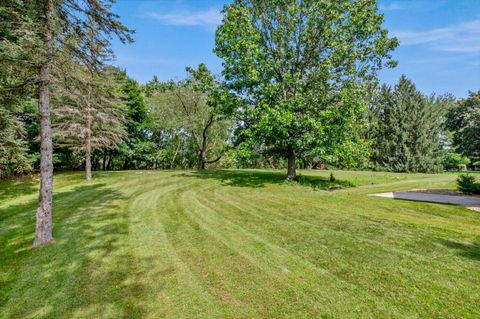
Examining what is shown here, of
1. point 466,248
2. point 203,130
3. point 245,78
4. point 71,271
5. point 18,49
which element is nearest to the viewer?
point 71,271

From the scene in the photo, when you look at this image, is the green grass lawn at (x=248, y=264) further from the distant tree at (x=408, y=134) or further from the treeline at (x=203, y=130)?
the distant tree at (x=408, y=134)

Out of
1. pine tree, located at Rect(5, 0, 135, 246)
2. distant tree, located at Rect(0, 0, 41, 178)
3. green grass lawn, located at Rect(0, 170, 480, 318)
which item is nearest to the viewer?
green grass lawn, located at Rect(0, 170, 480, 318)

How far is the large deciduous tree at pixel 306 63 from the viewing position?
42.5ft

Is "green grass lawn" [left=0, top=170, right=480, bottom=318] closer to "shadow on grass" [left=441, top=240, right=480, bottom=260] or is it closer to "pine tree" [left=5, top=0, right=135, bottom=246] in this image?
"shadow on grass" [left=441, top=240, right=480, bottom=260]

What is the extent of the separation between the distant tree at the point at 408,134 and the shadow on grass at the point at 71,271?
3011cm

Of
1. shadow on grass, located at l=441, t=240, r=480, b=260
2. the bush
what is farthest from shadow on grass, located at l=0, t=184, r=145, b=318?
the bush

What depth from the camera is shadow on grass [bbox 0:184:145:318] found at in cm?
323

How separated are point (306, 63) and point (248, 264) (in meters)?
13.1

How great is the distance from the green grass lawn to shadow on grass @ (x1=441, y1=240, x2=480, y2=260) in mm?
30

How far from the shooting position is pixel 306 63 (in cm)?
1420

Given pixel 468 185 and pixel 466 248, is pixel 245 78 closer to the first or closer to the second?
pixel 468 185

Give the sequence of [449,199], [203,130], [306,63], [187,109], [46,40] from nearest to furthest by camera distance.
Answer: [46,40]
[449,199]
[306,63]
[187,109]
[203,130]

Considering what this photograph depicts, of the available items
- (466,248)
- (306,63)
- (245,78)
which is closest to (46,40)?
(466,248)

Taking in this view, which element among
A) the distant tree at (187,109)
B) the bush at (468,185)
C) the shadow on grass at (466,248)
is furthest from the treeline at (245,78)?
the distant tree at (187,109)
